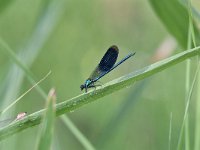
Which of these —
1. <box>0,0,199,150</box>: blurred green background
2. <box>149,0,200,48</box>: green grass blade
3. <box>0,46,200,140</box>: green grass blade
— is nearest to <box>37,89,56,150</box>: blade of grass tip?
<box>0,46,200,140</box>: green grass blade

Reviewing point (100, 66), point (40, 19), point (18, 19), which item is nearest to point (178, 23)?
point (100, 66)

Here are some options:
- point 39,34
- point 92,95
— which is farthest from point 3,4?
point 92,95

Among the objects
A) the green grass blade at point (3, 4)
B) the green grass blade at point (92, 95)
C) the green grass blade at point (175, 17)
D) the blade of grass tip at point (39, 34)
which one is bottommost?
the green grass blade at point (92, 95)

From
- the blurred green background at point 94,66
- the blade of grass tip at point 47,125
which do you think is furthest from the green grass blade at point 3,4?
the blade of grass tip at point 47,125

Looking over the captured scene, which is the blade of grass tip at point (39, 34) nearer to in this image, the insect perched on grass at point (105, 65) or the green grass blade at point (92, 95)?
the insect perched on grass at point (105, 65)

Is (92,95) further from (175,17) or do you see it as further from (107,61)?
(175,17)

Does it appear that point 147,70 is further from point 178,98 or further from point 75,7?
point 75,7

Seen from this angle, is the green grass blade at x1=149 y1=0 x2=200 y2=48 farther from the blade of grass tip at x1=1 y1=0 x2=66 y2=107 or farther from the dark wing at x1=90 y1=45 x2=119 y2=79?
the blade of grass tip at x1=1 y1=0 x2=66 y2=107
